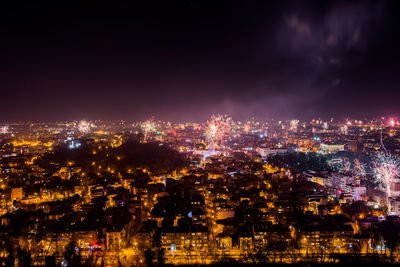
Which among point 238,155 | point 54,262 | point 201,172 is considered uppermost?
point 238,155

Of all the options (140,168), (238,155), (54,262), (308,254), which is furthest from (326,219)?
(238,155)

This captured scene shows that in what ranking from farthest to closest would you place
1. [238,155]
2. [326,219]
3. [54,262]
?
[238,155] < [326,219] < [54,262]

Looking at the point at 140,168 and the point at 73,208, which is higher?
the point at 140,168

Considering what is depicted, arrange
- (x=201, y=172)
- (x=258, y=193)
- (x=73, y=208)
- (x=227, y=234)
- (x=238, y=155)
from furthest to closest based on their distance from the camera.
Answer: (x=238, y=155) < (x=201, y=172) < (x=258, y=193) < (x=73, y=208) < (x=227, y=234)

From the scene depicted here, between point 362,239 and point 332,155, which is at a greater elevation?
point 332,155

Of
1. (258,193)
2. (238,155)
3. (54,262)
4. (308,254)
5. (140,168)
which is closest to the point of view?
(54,262)

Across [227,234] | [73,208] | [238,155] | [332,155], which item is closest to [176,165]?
[238,155]

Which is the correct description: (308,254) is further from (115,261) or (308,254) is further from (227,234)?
(115,261)

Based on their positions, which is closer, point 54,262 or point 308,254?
point 54,262

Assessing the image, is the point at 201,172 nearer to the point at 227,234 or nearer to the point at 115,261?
the point at 227,234
